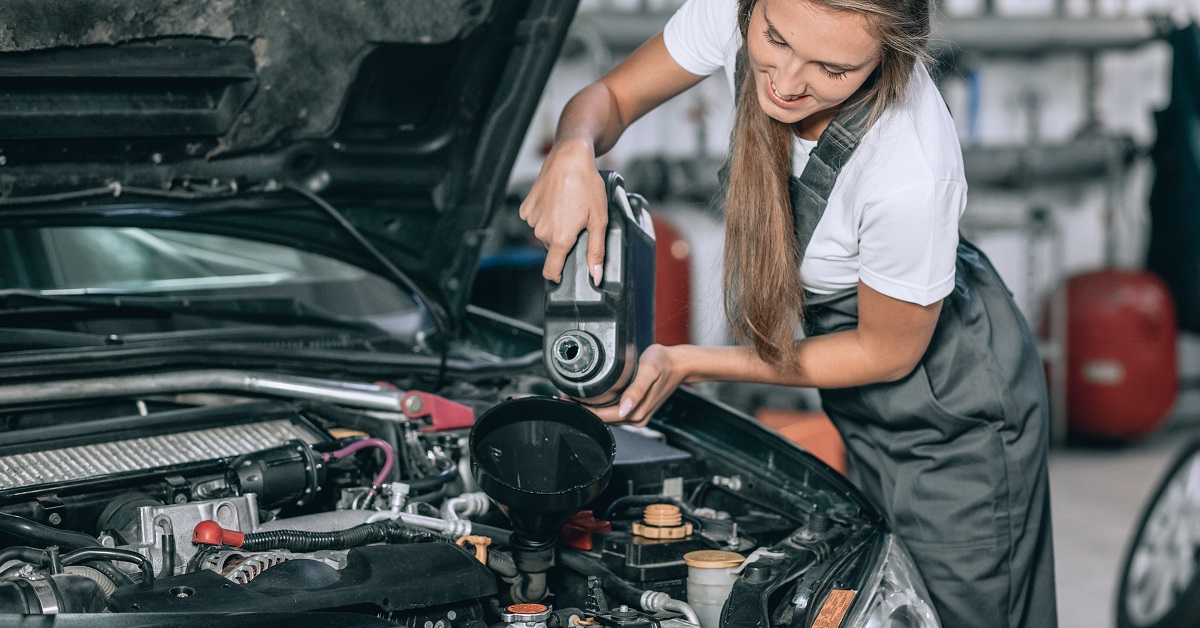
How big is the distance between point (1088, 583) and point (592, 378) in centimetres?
293

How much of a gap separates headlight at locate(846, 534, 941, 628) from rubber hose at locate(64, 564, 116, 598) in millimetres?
823

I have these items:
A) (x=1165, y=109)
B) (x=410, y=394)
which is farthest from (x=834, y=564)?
(x=1165, y=109)

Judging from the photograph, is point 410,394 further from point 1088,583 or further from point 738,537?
point 1088,583

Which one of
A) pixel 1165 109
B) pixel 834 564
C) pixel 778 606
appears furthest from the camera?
pixel 1165 109

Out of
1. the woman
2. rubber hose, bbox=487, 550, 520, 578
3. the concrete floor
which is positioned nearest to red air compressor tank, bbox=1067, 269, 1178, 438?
the concrete floor

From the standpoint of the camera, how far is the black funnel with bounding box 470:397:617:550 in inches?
52.2

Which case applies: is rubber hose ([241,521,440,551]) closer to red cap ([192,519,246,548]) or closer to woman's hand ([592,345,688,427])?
red cap ([192,519,246,548])

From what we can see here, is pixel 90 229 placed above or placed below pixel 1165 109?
below

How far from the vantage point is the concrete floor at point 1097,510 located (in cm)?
357

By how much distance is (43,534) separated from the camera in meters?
1.19

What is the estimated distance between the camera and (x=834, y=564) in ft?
4.72

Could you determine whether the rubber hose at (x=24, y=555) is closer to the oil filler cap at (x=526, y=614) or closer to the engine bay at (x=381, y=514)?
the engine bay at (x=381, y=514)

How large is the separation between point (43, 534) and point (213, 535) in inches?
6.7

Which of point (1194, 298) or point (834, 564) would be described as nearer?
point (834, 564)
